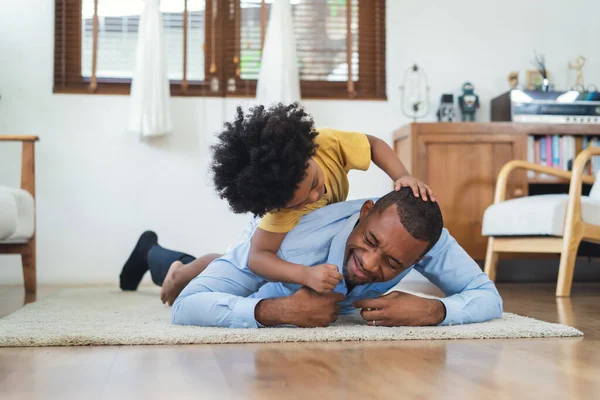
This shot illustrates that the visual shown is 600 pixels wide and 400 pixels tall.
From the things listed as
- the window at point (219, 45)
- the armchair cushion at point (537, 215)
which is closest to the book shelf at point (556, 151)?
the armchair cushion at point (537, 215)

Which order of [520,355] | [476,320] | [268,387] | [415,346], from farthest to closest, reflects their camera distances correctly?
[476,320]
[415,346]
[520,355]
[268,387]

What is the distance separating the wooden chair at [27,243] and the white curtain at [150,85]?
78cm

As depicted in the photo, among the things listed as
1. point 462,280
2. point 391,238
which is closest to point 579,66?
point 462,280

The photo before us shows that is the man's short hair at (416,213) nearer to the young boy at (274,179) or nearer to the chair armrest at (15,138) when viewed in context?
the young boy at (274,179)

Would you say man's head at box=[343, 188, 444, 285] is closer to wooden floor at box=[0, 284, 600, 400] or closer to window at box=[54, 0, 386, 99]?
wooden floor at box=[0, 284, 600, 400]

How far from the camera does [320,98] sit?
439 cm

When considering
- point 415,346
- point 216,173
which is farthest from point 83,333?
point 415,346

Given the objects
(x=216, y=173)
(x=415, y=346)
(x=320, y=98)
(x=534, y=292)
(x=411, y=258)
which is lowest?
(x=534, y=292)

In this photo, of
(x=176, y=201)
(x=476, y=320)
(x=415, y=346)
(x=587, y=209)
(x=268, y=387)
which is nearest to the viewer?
(x=268, y=387)

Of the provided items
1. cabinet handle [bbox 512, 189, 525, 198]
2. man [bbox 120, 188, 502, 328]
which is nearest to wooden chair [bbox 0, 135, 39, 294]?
man [bbox 120, 188, 502, 328]

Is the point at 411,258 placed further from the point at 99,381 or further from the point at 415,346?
the point at 99,381

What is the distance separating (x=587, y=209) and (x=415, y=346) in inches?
77.6

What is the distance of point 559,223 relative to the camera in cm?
312

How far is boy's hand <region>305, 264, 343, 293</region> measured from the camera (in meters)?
1.59
